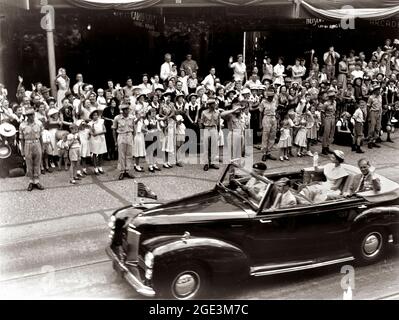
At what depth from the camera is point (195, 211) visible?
7691mm

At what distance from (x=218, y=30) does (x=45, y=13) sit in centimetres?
640

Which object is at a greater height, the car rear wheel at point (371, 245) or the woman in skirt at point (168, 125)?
the woman in skirt at point (168, 125)

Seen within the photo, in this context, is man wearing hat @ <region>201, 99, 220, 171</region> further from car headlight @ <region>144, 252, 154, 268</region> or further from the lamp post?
car headlight @ <region>144, 252, 154, 268</region>

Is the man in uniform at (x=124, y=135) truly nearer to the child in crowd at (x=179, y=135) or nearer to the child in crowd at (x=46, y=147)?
the child in crowd at (x=179, y=135)

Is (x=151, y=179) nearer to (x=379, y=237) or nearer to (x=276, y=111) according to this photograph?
(x=276, y=111)

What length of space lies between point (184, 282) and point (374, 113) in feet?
32.9

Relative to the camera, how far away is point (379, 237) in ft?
27.8

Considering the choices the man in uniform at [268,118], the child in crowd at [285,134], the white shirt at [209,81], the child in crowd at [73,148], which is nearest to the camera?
the child in crowd at [73,148]

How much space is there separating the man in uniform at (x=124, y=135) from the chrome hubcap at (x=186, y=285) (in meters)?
5.61

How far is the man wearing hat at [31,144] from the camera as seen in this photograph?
11.2m

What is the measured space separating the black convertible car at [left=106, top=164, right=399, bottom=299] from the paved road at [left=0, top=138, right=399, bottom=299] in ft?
1.01

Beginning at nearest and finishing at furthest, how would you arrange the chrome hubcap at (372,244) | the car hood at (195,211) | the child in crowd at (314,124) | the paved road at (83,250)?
the car hood at (195,211), the paved road at (83,250), the chrome hubcap at (372,244), the child in crowd at (314,124)

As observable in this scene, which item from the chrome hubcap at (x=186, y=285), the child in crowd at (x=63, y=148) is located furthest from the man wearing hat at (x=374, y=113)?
the chrome hubcap at (x=186, y=285)

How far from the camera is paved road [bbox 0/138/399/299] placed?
7574 millimetres
